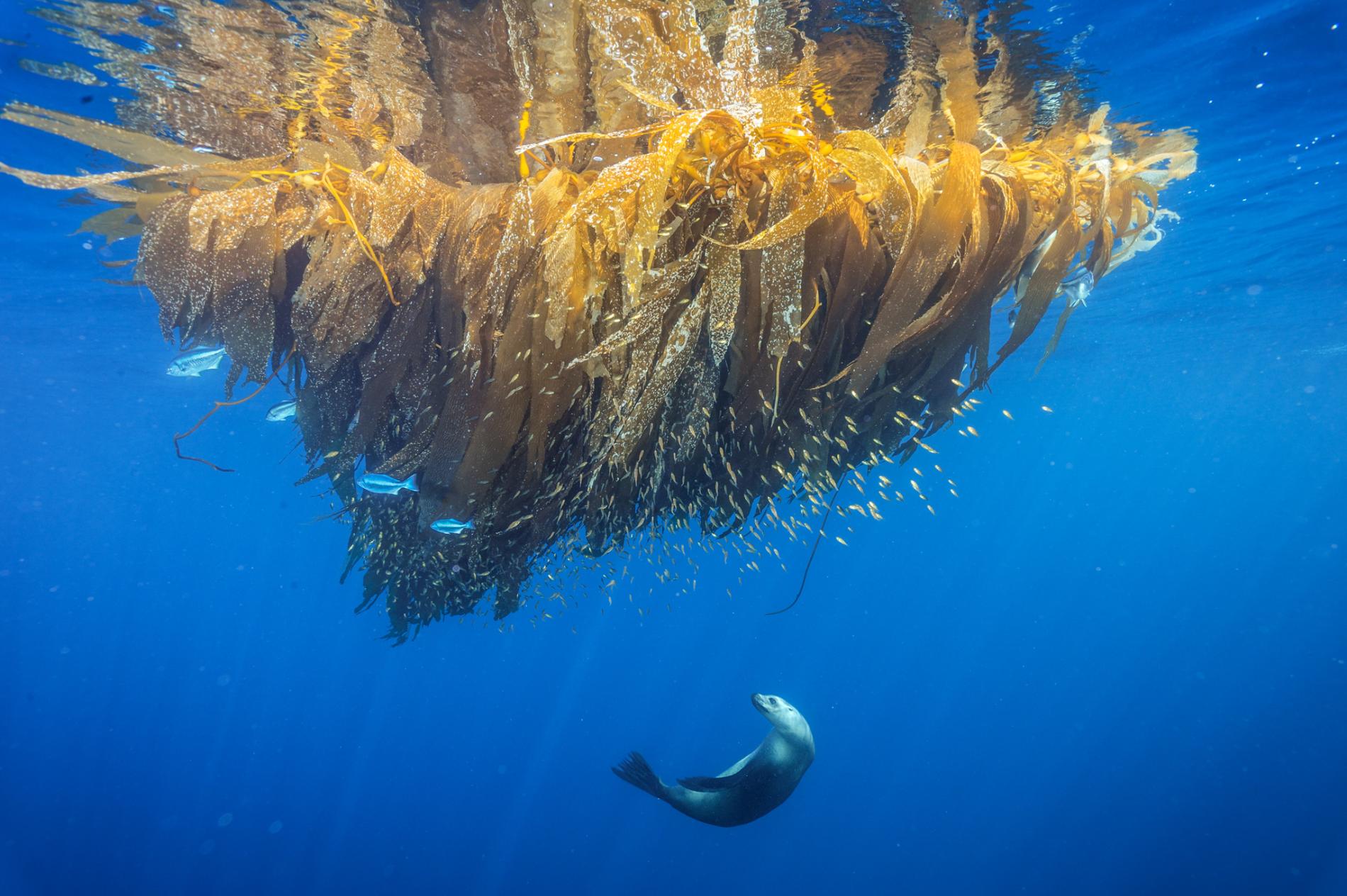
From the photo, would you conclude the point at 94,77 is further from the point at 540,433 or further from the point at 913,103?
the point at 913,103

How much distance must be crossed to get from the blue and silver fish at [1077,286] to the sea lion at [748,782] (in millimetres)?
5343

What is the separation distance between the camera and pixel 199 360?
459 cm

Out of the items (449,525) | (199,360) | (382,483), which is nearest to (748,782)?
(449,525)

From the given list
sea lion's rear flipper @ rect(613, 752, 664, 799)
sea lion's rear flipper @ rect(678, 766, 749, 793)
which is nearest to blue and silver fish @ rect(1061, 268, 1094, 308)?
sea lion's rear flipper @ rect(678, 766, 749, 793)

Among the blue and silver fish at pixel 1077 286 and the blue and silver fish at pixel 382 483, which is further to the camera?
the blue and silver fish at pixel 1077 286

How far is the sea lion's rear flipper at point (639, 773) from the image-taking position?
673 centimetres

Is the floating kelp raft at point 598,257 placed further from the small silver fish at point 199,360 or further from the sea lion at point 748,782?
the sea lion at point 748,782

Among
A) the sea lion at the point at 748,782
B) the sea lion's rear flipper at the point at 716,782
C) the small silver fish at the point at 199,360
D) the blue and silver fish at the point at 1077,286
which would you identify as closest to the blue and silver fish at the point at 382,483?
the small silver fish at the point at 199,360

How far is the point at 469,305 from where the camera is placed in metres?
2.82

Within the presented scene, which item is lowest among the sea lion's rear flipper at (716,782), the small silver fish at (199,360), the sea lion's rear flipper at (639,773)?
the sea lion's rear flipper at (639,773)

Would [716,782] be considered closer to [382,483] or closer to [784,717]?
[784,717]

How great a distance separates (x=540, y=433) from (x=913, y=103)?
4.77 metres

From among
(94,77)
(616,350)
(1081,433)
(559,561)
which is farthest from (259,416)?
(1081,433)

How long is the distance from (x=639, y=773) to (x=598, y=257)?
6.18 meters
